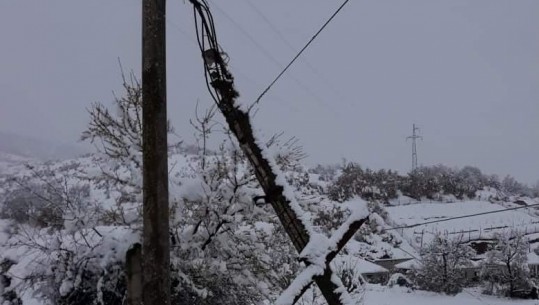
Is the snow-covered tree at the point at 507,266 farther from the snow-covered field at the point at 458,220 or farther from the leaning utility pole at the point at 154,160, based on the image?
the leaning utility pole at the point at 154,160

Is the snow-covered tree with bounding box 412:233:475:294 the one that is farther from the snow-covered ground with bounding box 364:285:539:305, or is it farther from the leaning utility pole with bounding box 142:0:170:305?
the leaning utility pole with bounding box 142:0:170:305

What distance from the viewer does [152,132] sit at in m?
4.40

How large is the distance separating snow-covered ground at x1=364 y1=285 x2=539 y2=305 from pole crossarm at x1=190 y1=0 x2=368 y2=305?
36.0 metres

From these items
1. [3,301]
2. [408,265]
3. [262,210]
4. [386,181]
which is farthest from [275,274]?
[386,181]

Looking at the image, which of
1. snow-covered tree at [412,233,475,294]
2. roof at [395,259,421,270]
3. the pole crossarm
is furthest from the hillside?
roof at [395,259,421,270]

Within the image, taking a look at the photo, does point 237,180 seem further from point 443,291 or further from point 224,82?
point 443,291

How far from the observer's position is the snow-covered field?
59.9 m

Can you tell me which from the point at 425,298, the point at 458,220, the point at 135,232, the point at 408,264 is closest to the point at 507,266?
the point at 425,298

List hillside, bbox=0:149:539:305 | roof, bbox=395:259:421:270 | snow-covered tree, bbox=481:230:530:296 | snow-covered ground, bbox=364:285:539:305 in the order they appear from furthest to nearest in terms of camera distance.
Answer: roof, bbox=395:259:421:270 < snow-covered tree, bbox=481:230:530:296 < snow-covered ground, bbox=364:285:539:305 < hillside, bbox=0:149:539:305

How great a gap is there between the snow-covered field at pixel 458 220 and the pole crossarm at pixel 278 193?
53.6 m

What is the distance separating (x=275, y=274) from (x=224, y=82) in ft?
16.2

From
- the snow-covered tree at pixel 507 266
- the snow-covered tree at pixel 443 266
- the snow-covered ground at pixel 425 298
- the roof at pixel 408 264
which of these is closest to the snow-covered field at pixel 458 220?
the roof at pixel 408 264

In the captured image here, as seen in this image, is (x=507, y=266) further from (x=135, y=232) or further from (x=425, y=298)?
(x=135, y=232)

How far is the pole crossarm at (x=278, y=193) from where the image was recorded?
5051 mm
